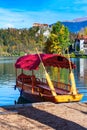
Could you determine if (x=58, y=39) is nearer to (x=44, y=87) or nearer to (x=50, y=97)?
(x=44, y=87)

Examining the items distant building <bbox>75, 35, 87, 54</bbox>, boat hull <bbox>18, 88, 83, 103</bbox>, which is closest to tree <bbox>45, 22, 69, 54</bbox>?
distant building <bbox>75, 35, 87, 54</bbox>

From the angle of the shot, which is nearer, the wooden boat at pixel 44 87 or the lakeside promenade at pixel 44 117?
the lakeside promenade at pixel 44 117

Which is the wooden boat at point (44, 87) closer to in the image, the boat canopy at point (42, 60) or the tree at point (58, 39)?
the boat canopy at point (42, 60)

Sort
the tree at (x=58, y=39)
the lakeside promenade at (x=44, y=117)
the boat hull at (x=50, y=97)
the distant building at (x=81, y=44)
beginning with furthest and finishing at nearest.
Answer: the distant building at (x=81, y=44)
the tree at (x=58, y=39)
the boat hull at (x=50, y=97)
the lakeside promenade at (x=44, y=117)

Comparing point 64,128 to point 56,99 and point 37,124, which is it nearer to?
point 37,124

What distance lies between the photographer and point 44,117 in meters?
12.6

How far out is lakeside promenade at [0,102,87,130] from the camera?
1131 centimetres

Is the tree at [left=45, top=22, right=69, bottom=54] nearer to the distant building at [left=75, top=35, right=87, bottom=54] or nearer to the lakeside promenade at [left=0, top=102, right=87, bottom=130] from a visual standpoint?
the distant building at [left=75, top=35, right=87, bottom=54]

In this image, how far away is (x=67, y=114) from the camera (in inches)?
513

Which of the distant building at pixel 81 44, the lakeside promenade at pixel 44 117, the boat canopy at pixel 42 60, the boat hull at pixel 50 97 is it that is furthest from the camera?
the distant building at pixel 81 44

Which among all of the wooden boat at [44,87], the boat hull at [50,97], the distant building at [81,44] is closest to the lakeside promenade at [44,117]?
the boat hull at [50,97]

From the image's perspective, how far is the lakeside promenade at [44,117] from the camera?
37.1ft

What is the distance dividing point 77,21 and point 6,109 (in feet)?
37.5

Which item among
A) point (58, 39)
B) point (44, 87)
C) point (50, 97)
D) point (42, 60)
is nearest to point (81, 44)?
point (58, 39)
